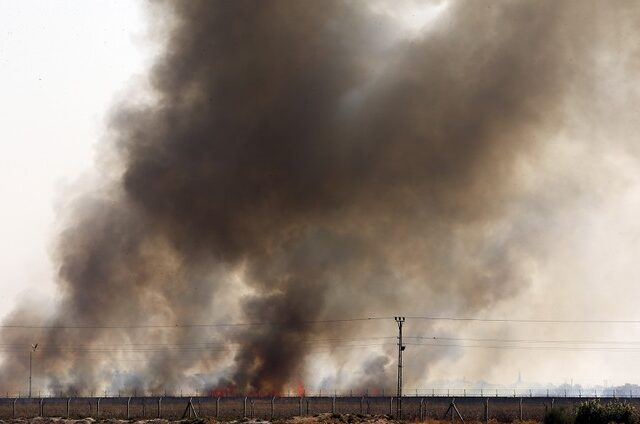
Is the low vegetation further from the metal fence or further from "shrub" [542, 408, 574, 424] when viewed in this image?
the metal fence

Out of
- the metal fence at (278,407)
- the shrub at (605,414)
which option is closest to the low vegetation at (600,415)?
the shrub at (605,414)

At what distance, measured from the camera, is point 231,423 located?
9269 cm

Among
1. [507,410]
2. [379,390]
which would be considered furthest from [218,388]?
[507,410]

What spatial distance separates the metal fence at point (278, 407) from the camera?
10400cm

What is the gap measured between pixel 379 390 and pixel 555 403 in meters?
38.8

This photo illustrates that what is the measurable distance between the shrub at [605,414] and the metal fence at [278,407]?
18.4 meters

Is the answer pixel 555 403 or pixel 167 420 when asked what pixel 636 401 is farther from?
pixel 167 420

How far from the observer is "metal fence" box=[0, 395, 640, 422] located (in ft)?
341

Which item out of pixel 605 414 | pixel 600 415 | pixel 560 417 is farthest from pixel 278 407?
pixel 605 414

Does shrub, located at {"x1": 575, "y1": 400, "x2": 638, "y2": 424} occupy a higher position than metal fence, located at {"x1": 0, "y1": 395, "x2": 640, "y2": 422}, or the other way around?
metal fence, located at {"x1": 0, "y1": 395, "x2": 640, "y2": 422}

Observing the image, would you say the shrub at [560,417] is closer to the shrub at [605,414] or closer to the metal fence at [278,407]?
the shrub at [605,414]

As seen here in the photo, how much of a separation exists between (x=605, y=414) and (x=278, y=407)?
41.0 m

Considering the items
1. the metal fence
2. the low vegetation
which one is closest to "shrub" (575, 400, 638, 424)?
the low vegetation

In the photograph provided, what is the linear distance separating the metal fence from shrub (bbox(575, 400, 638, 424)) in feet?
60.4
